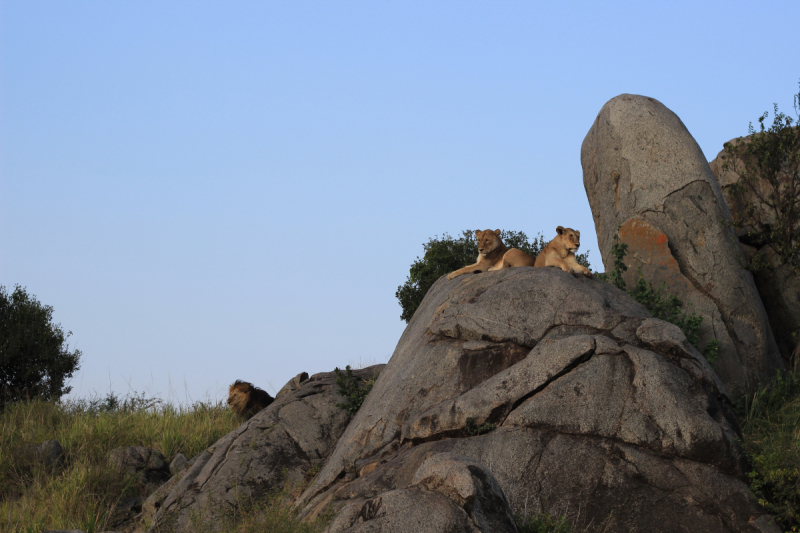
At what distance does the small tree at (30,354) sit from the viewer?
23.4 meters

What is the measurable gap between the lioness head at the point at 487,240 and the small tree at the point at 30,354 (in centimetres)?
1668

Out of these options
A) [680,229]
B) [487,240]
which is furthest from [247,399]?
[680,229]

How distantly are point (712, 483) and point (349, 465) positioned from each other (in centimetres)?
487

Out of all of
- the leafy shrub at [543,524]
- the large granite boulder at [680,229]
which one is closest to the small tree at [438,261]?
the large granite boulder at [680,229]

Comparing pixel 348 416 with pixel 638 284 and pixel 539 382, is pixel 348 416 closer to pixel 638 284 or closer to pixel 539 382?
pixel 539 382

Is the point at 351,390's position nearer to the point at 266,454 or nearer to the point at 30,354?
the point at 266,454

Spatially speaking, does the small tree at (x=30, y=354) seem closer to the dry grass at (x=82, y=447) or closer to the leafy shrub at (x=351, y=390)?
the dry grass at (x=82, y=447)

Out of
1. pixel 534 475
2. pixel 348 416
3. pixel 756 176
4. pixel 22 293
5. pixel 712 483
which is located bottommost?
pixel 712 483

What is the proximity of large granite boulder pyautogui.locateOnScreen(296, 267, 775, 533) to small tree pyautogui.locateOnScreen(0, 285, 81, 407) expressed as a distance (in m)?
16.9

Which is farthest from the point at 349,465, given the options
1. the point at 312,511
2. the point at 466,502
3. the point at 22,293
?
the point at 22,293

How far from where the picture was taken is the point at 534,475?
8727mm

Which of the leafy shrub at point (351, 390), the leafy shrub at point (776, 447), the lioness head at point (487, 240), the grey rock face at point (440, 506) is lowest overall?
the leafy shrub at point (776, 447)

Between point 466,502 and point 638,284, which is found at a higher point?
point 638,284

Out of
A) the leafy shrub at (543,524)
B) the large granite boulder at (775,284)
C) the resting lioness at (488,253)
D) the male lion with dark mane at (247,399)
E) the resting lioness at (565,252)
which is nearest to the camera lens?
the leafy shrub at (543,524)
